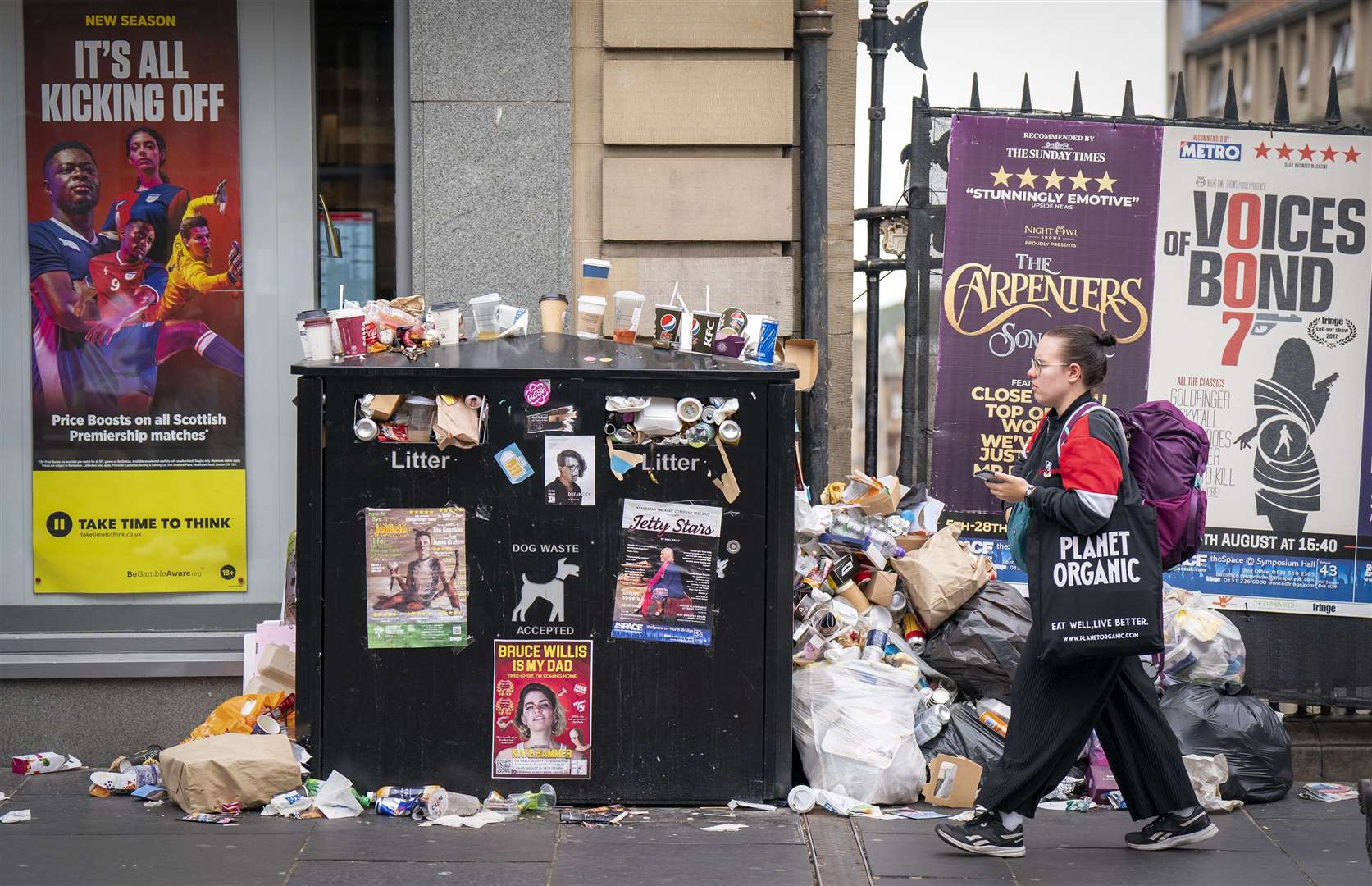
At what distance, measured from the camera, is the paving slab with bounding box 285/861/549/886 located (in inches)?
166

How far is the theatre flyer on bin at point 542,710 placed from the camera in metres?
4.79

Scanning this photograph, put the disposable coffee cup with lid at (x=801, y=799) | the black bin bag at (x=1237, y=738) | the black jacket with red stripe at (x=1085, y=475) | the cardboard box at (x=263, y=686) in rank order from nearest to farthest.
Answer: the black jacket with red stripe at (x=1085, y=475) < the disposable coffee cup with lid at (x=801, y=799) < the black bin bag at (x=1237, y=738) < the cardboard box at (x=263, y=686)

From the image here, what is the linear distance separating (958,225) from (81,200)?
376cm

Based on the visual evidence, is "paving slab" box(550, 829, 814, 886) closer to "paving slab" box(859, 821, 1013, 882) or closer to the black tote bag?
"paving slab" box(859, 821, 1013, 882)

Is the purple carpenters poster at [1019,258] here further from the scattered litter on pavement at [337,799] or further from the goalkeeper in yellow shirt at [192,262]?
the goalkeeper in yellow shirt at [192,262]

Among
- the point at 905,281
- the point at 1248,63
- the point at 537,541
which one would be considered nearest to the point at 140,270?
the point at 537,541

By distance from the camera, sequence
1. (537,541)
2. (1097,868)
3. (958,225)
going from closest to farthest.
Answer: (1097,868), (537,541), (958,225)

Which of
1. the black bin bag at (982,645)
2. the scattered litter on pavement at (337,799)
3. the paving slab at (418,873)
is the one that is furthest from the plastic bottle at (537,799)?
the black bin bag at (982,645)

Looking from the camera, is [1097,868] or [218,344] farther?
[218,344]

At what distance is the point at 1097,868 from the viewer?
4.45 meters

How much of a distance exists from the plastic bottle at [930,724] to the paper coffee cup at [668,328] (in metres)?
1.66

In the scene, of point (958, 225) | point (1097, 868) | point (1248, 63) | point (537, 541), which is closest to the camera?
point (1097, 868)

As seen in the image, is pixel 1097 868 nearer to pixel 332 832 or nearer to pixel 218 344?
→ pixel 332 832

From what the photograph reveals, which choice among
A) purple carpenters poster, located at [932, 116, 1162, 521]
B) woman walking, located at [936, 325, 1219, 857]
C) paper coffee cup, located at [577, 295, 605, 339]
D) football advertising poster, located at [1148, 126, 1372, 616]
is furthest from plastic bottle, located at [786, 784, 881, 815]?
football advertising poster, located at [1148, 126, 1372, 616]
